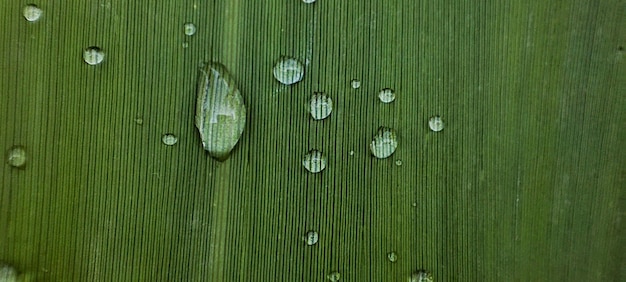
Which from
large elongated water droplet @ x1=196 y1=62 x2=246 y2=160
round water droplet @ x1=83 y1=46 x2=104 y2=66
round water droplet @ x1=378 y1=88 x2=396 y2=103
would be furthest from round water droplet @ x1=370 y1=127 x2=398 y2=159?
round water droplet @ x1=83 y1=46 x2=104 y2=66

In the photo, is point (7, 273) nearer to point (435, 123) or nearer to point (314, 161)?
point (314, 161)

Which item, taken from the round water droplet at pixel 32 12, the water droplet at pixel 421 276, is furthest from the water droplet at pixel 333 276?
the round water droplet at pixel 32 12

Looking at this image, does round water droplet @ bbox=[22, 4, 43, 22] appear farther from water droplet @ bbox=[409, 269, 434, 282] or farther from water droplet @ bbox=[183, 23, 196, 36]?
water droplet @ bbox=[409, 269, 434, 282]

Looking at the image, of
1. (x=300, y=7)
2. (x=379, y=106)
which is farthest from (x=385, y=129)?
(x=300, y=7)

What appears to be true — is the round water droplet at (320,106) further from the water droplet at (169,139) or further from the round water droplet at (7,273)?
the round water droplet at (7,273)

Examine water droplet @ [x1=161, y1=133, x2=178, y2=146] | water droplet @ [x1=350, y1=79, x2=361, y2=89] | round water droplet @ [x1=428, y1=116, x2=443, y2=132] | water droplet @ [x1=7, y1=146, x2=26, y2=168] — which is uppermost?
water droplet @ [x1=350, y1=79, x2=361, y2=89]

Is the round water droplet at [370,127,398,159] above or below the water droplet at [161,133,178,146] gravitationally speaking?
above
